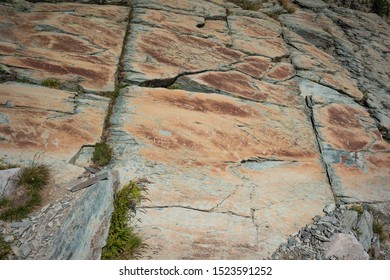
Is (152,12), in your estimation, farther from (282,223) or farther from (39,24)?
(282,223)

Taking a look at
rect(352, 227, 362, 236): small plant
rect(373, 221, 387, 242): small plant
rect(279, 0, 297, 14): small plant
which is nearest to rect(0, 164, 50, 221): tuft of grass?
rect(352, 227, 362, 236): small plant

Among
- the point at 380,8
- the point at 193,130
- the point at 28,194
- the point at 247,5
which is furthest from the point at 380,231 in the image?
the point at 380,8

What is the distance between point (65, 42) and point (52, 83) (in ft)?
4.37

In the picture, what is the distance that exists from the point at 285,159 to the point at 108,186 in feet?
8.40

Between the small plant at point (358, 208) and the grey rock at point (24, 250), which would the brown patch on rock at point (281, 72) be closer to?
the small plant at point (358, 208)

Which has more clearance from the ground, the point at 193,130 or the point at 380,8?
the point at 380,8

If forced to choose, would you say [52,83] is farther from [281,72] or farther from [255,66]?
[281,72]

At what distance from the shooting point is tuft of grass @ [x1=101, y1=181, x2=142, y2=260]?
294cm

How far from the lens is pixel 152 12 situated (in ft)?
24.0

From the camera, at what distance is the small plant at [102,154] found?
12.5 ft

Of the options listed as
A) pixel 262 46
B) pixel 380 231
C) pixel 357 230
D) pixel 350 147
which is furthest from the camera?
pixel 262 46

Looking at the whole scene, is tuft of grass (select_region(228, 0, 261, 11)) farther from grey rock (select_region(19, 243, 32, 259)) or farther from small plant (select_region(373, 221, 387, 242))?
grey rock (select_region(19, 243, 32, 259))

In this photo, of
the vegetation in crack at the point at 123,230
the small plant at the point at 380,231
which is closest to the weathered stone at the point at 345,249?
the small plant at the point at 380,231

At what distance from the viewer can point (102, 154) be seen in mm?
3861
